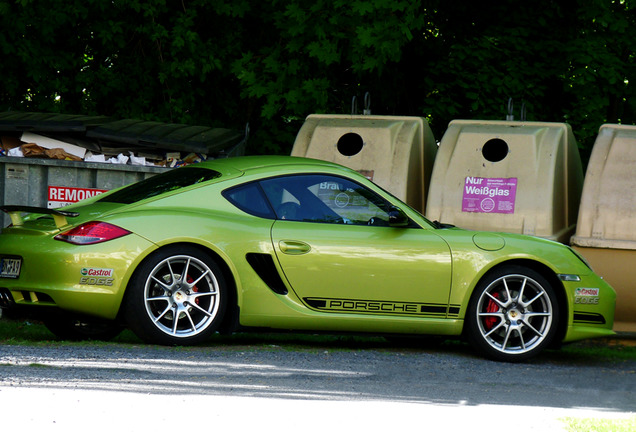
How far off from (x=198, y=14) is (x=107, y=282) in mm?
8356

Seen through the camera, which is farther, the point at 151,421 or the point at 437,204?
the point at 437,204

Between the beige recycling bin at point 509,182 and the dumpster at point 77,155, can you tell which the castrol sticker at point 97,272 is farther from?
the beige recycling bin at point 509,182

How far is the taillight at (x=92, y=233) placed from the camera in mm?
6980

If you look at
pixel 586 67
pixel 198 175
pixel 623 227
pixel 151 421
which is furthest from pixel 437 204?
pixel 151 421

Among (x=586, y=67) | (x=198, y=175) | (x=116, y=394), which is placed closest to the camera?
(x=116, y=394)

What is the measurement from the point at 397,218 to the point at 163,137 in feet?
12.2

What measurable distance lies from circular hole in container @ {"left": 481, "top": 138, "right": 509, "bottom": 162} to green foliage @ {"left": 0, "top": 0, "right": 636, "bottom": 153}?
6.51ft

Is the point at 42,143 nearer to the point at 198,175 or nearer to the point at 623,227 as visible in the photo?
the point at 198,175

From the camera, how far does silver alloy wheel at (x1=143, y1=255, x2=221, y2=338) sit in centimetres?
709

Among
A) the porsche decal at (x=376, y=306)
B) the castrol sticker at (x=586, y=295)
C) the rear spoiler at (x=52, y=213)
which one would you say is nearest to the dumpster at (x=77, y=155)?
the rear spoiler at (x=52, y=213)

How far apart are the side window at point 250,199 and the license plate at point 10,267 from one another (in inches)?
60.1

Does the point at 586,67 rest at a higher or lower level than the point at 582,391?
higher

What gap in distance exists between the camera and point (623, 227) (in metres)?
9.29

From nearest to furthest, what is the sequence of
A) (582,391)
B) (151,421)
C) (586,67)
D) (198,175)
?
1. (151,421)
2. (582,391)
3. (198,175)
4. (586,67)
